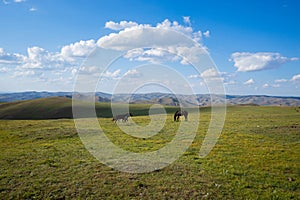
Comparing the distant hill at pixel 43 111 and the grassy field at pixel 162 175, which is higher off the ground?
the grassy field at pixel 162 175

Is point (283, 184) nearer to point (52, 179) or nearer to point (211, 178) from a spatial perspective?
point (211, 178)

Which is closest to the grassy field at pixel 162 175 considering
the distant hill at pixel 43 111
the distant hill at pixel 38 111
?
the distant hill at pixel 43 111

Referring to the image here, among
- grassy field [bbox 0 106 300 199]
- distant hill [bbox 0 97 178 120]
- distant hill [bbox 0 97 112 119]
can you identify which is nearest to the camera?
grassy field [bbox 0 106 300 199]

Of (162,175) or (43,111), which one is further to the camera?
(43,111)

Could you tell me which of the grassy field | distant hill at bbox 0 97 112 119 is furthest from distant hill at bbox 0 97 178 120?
the grassy field

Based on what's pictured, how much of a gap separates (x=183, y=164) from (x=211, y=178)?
300 cm

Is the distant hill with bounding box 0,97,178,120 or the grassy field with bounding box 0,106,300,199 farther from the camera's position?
the distant hill with bounding box 0,97,178,120

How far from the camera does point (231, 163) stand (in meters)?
16.2

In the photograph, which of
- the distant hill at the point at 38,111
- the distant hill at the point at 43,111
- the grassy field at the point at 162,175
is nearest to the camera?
the grassy field at the point at 162,175

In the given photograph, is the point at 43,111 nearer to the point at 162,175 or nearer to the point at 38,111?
the point at 38,111

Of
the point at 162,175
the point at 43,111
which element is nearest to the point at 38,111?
the point at 43,111

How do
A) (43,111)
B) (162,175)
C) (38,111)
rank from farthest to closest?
(43,111), (38,111), (162,175)

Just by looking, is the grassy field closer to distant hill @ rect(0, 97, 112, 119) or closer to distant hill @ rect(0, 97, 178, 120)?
distant hill @ rect(0, 97, 178, 120)

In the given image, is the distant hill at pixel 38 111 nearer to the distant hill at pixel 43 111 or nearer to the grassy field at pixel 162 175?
the distant hill at pixel 43 111
